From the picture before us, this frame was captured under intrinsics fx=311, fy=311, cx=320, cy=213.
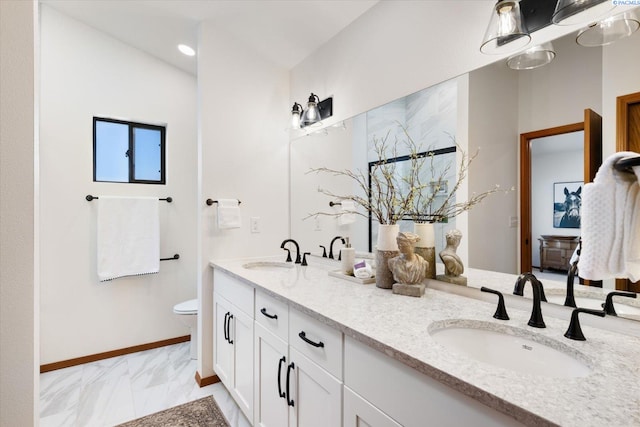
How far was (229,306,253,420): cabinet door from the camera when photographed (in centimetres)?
171

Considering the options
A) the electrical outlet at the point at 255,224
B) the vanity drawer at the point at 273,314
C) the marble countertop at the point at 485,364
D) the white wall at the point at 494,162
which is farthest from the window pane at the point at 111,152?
the white wall at the point at 494,162

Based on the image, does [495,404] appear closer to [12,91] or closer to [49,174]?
[12,91]

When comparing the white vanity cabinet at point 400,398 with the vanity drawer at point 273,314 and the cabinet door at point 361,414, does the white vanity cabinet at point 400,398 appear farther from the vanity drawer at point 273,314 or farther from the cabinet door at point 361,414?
the vanity drawer at point 273,314

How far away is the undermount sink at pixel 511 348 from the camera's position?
842 mm

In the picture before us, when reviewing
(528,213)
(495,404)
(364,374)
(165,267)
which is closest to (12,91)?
(364,374)

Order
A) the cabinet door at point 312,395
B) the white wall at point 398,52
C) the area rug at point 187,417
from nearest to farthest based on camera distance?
the cabinet door at point 312,395 → the white wall at point 398,52 → the area rug at point 187,417

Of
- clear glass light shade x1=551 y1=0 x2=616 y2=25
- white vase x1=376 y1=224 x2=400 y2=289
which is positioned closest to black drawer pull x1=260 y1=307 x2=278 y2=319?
white vase x1=376 y1=224 x2=400 y2=289

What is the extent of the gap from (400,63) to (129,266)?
104 inches

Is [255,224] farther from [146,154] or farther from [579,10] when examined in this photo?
[579,10]

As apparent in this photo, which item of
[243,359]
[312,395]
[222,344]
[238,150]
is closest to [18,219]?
[312,395]

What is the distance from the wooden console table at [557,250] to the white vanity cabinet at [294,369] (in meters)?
0.82

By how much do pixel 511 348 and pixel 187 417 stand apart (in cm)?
190

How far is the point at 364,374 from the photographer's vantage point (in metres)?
0.95

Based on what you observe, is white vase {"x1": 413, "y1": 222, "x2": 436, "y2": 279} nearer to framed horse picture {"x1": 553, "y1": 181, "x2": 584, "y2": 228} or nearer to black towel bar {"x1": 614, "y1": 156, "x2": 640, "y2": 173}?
framed horse picture {"x1": 553, "y1": 181, "x2": 584, "y2": 228}
